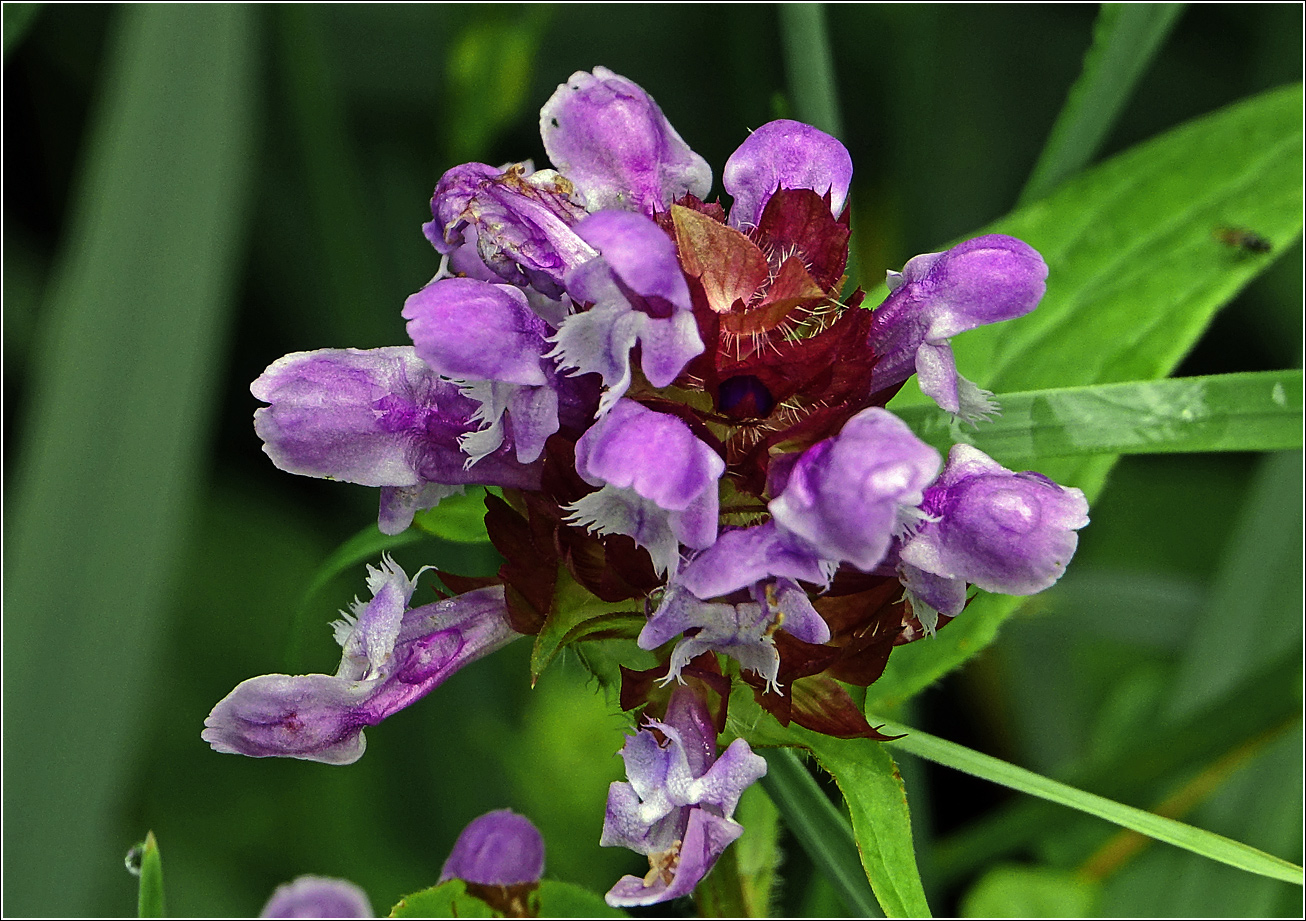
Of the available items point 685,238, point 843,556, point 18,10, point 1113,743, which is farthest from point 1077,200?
point 18,10

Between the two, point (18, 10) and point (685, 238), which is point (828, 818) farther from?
point (18, 10)

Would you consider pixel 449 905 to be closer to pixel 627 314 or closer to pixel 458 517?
pixel 458 517

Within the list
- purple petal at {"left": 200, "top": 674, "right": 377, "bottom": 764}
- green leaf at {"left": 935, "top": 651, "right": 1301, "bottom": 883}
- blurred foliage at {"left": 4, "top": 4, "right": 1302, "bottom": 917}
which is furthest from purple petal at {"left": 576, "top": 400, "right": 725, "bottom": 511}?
green leaf at {"left": 935, "top": 651, "right": 1301, "bottom": 883}

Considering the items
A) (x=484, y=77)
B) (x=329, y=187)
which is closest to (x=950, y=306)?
(x=484, y=77)

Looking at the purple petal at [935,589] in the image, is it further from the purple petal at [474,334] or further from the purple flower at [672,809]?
the purple petal at [474,334]

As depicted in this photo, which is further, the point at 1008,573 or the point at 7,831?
the point at 7,831

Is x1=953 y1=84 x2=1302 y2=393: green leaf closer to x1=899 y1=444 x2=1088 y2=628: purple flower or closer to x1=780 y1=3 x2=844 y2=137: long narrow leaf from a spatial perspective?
x1=780 y1=3 x2=844 y2=137: long narrow leaf
